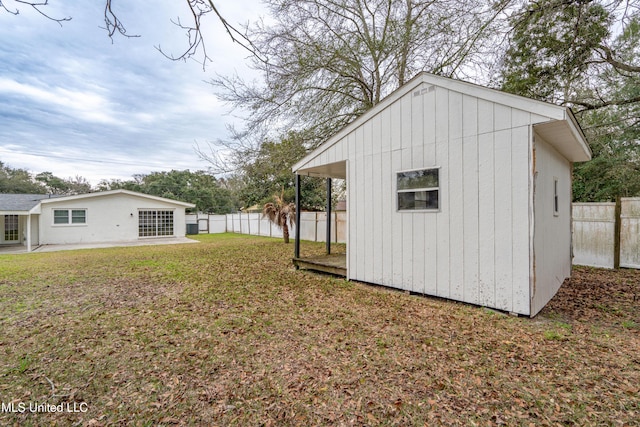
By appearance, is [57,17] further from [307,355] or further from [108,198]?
[108,198]

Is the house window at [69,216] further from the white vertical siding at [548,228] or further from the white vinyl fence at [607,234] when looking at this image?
the white vinyl fence at [607,234]

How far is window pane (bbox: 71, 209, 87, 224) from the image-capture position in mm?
14156

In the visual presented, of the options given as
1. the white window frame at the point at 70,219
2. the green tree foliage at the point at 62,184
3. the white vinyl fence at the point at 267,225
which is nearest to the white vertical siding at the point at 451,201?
the white vinyl fence at the point at 267,225

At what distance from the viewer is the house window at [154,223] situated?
16.0 metres

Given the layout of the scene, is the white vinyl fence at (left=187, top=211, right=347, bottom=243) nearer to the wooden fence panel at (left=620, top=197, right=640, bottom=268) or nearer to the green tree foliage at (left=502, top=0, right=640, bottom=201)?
the green tree foliage at (left=502, top=0, right=640, bottom=201)

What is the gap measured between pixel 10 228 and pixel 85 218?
409 cm

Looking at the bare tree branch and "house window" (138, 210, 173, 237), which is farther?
"house window" (138, 210, 173, 237)

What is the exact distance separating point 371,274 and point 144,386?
3.88m

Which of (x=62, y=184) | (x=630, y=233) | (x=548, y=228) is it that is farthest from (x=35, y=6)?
(x=62, y=184)

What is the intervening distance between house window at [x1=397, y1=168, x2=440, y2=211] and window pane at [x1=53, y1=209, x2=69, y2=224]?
1678 centimetres

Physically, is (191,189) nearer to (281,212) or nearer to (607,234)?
(281,212)

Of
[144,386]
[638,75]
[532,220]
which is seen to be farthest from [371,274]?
[638,75]

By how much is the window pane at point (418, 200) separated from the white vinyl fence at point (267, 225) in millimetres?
4442

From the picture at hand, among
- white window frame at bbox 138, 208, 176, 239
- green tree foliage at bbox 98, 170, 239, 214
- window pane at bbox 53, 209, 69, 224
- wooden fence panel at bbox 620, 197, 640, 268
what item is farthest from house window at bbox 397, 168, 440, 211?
green tree foliage at bbox 98, 170, 239, 214
